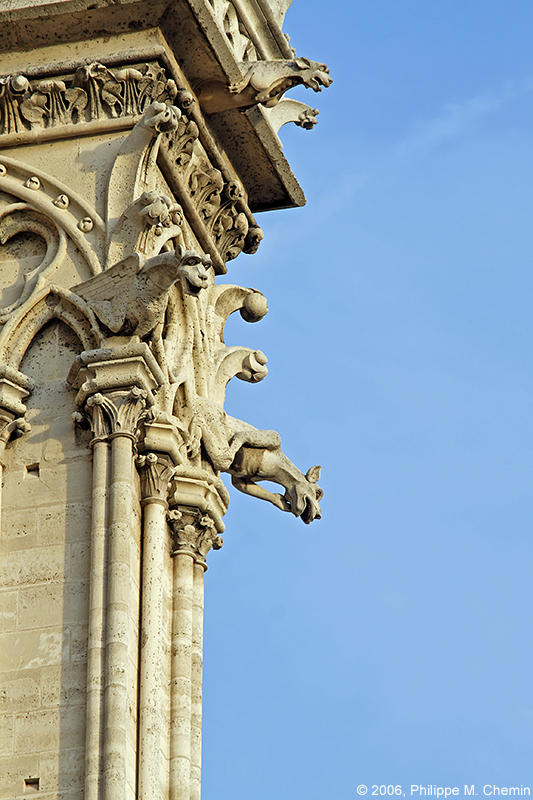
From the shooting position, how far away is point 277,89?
20.1m

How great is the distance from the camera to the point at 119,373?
17938mm

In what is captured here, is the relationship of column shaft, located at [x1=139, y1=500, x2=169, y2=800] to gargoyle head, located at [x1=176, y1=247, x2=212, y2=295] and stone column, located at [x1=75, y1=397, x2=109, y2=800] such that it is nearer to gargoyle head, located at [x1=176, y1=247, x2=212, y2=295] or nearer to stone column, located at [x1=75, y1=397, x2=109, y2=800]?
stone column, located at [x1=75, y1=397, x2=109, y2=800]

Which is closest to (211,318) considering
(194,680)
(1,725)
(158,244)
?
(158,244)

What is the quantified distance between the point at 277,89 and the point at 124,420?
363 centimetres

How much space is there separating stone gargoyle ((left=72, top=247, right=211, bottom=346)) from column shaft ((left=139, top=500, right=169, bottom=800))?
4.21ft

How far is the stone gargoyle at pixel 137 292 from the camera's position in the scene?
18.0 meters

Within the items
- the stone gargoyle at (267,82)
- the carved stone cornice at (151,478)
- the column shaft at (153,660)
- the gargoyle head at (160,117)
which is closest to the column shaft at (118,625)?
the column shaft at (153,660)

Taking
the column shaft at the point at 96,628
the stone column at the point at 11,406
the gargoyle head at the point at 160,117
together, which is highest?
the gargoyle head at the point at 160,117

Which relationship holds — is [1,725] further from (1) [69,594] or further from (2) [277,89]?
(2) [277,89]

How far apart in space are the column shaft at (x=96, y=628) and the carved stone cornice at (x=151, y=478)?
1.48 feet

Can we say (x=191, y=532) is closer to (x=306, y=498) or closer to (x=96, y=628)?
(x=306, y=498)

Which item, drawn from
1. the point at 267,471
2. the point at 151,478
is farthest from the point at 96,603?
the point at 267,471

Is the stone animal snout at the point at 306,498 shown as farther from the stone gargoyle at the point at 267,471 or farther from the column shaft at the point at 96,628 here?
the column shaft at the point at 96,628

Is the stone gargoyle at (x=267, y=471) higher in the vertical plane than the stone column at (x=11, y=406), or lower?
higher
